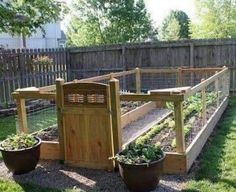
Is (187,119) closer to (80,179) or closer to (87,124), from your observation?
(87,124)

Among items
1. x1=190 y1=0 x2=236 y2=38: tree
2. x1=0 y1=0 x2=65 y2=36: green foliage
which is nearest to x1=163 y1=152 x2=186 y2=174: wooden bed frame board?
x1=0 y1=0 x2=65 y2=36: green foliage

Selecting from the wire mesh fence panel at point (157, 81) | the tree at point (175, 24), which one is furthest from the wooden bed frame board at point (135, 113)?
the tree at point (175, 24)

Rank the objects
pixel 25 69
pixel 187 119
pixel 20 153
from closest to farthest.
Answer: pixel 20 153 < pixel 187 119 < pixel 25 69

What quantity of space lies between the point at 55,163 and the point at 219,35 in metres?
21.8

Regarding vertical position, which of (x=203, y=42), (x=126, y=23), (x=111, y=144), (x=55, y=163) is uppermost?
(x=126, y=23)

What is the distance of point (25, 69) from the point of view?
1066 cm

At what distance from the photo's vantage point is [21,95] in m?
5.34

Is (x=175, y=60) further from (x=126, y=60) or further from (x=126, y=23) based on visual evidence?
(x=126, y=23)

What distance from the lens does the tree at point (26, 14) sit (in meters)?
4.61

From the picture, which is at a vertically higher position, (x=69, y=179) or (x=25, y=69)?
(x=25, y=69)

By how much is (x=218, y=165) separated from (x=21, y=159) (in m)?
2.59

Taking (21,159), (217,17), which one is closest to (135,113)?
(21,159)

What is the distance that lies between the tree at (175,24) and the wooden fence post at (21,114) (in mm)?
32784

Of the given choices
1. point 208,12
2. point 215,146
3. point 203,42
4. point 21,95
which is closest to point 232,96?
point 203,42
